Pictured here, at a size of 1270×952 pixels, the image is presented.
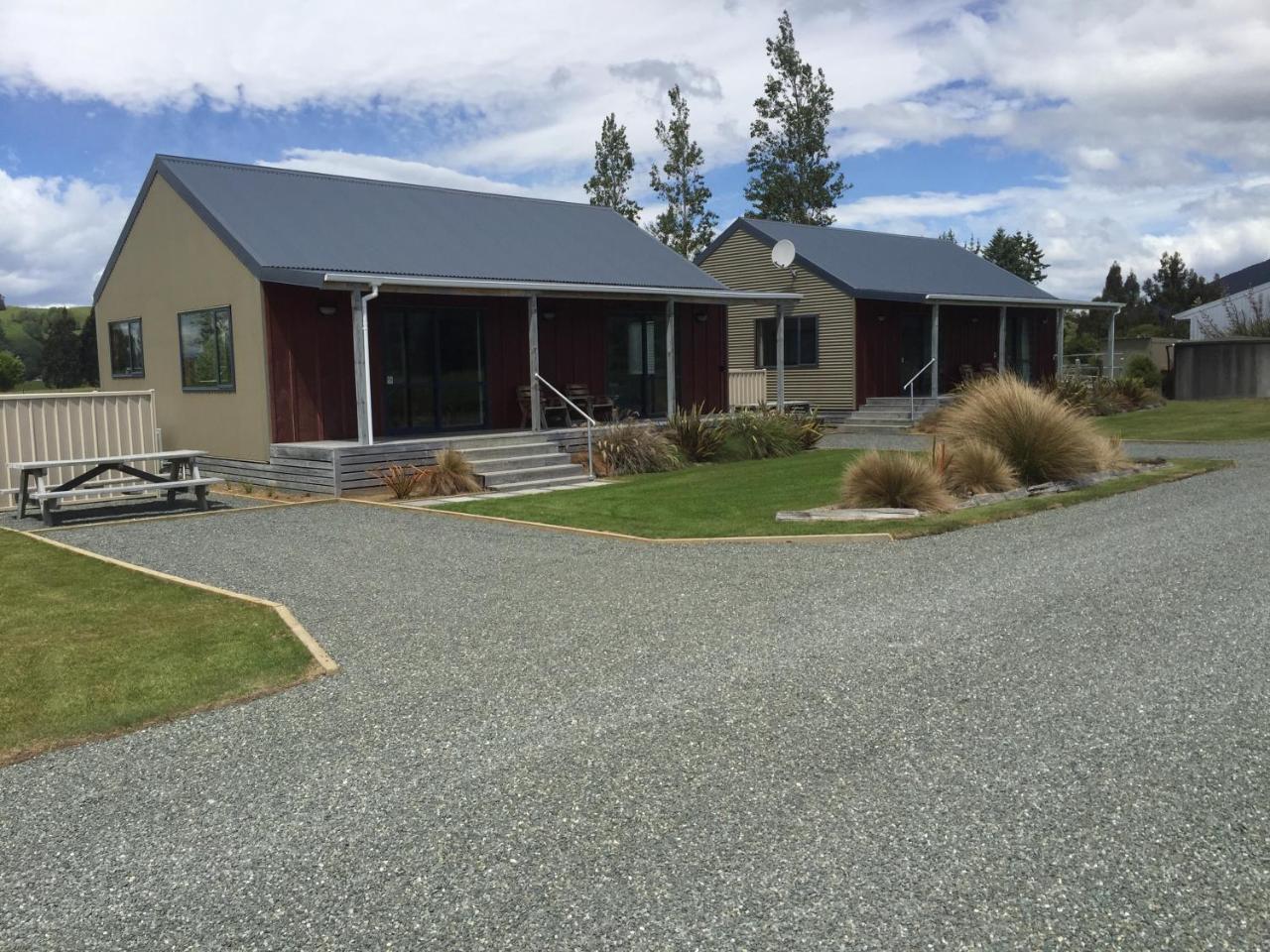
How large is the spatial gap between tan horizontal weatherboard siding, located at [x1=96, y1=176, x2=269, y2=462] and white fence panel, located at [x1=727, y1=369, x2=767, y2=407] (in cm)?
1021

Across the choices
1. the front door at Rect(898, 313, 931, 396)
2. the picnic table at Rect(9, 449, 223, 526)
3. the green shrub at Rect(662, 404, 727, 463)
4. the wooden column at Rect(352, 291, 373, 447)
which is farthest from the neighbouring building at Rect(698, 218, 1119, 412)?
the picnic table at Rect(9, 449, 223, 526)

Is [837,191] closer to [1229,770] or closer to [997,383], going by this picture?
[997,383]

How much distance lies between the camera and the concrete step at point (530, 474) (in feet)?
46.1

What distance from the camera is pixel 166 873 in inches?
139

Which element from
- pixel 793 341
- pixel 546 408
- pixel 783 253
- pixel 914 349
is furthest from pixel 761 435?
pixel 914 349

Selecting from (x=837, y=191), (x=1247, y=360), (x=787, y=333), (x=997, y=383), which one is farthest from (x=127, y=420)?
(x=837, y=191)

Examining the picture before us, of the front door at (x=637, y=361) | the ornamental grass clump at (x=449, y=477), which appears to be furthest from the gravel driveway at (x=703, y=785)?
the front door at (x=637, y=361)

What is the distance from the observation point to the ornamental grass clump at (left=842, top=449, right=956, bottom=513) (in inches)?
428

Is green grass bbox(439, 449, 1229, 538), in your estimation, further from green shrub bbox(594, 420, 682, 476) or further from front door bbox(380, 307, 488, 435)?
front door bbox(380, 307, 488, 435)

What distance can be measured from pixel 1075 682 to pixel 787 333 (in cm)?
2082

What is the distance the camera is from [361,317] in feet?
44.1

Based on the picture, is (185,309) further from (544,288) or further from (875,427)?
(875,427)

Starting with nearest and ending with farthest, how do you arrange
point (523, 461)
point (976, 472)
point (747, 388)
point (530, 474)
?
1. point (976, 472)
2. point (530, 474)
3. point (523, 461)
4. point (747, 388)

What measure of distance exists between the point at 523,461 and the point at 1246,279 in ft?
177
